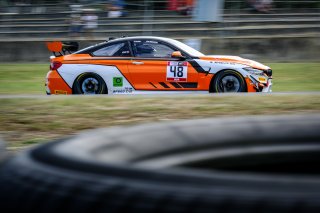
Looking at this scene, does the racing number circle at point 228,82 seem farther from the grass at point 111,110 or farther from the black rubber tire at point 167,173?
the black rubber tire at point 167,173

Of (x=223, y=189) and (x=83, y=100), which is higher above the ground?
(x=223, y=189)

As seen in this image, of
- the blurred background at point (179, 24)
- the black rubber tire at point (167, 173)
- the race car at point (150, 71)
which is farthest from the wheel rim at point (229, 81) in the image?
the black rubber tire at point (167, 173)

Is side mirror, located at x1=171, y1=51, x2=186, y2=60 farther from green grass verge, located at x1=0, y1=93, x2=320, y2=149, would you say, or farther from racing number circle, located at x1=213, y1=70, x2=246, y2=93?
green grass verge, located at x1=0, y1=93, x2=320, y2=149

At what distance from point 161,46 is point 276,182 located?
34.6ft

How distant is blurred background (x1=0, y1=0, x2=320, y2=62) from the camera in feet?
69.2

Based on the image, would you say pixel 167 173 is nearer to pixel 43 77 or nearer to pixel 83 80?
pixel 83 80

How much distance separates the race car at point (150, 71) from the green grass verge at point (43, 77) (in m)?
1.79

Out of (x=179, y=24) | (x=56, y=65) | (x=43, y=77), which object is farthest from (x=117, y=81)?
(x=179, y=24)

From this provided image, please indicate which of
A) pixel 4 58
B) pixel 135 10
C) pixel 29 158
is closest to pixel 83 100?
pixel 29 158

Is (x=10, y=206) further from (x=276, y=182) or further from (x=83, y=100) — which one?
(x=83, y=100)

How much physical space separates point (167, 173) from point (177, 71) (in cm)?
1009

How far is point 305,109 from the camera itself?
8.05 m

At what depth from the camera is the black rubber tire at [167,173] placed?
6.68 ft

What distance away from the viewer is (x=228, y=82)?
1196 cm
